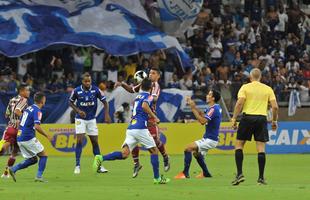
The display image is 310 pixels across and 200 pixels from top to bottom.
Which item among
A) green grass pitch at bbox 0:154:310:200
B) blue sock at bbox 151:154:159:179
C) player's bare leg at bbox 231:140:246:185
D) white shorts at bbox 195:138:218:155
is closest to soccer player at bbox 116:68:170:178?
green grass pitch at bbox 0:154:310:200

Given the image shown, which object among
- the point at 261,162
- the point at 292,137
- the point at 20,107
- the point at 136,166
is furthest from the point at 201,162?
the point at 292,137

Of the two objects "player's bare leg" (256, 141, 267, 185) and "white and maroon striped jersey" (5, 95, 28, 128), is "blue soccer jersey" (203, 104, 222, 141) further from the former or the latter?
"white and maroon striped jersey" (5, 95, 28, 128)

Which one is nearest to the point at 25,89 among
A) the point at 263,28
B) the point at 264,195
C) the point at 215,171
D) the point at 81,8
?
the point at 215,171

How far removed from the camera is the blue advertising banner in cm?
2966

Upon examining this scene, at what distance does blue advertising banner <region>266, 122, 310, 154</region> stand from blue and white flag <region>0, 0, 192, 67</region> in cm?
532

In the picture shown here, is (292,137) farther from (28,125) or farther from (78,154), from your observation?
(28,125)

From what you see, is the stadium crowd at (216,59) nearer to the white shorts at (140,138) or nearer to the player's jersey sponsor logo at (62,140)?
the player's jersey sponsor logo at (62,140)

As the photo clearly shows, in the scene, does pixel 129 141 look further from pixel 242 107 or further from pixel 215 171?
pixel 215 171

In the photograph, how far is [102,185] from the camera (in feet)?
56.1

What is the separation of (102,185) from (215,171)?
16.9 ft

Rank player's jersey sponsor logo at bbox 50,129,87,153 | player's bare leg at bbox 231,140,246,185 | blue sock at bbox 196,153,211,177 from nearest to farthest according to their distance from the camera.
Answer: player's bare leg at bbox 231,140,246,185 → blue sock at bbox 196,153,211,177 → player's jersey sponsor logo at bbox 50,129,87,153

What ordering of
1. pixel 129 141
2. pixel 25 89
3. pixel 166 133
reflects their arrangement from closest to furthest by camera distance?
pixel 129 141 < pixel 25 89 < pixel 166 133

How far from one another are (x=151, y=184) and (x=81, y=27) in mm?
16219

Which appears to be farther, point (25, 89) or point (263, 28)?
point (263, 28)
